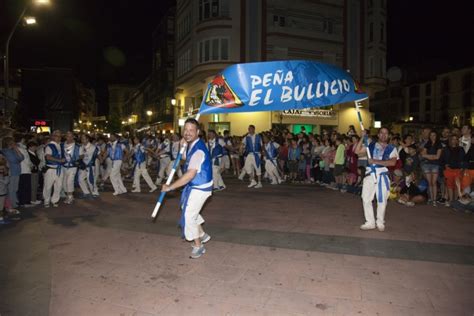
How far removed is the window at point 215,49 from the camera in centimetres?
2858

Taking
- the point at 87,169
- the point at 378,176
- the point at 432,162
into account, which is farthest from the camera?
the point at 87,169

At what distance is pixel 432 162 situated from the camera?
10.5m

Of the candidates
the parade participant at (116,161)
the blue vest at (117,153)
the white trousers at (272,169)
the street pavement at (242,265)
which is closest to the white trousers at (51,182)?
the street pavement at (242,265)

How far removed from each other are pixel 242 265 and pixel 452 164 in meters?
7.21

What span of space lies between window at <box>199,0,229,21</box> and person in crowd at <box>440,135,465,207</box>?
22.6 meters

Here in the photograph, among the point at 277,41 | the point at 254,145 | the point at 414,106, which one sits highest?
the point at 277,41

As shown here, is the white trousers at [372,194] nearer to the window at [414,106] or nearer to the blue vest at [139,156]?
the blue vest at [139,156]

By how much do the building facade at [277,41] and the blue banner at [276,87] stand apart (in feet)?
70.0

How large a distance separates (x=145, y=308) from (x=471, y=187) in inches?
359

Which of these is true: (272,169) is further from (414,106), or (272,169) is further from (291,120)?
(414,106)

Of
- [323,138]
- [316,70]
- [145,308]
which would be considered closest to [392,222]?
[316,70]

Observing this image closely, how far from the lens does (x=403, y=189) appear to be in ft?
35.5

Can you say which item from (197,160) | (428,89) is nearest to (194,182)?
(197,160)

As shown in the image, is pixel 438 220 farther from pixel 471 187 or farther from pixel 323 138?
pixel 323 138
